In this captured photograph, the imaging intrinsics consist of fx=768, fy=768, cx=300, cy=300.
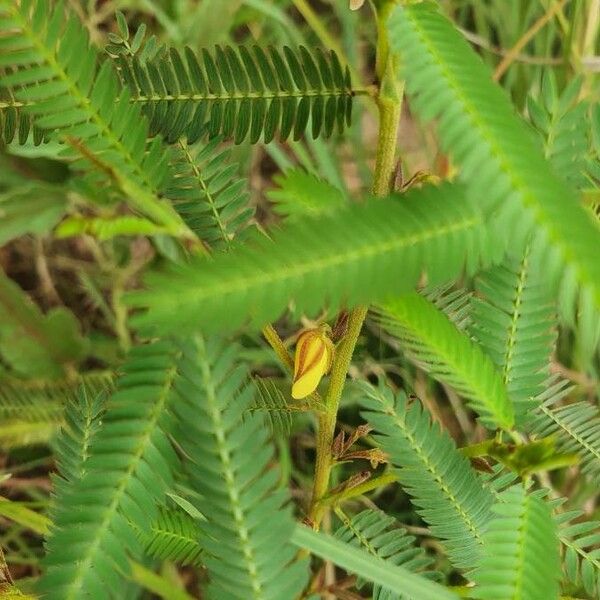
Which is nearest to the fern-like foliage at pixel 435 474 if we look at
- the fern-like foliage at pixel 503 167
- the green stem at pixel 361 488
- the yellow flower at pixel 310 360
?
the green stem at pixel 361 488

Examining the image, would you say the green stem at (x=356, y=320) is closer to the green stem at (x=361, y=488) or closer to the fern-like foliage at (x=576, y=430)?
the green stem at (x=361, y=488)

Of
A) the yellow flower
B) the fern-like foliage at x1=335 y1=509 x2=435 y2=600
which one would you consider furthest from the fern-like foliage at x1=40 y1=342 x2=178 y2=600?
the fern-like foliage at x1=335 y1=509 x2=435 y2=600

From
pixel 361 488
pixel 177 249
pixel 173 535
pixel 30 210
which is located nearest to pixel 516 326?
pixel 361 488

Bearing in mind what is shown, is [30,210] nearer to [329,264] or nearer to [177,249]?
[177,249]

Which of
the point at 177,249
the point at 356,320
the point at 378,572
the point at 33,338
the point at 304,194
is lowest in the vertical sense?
the point at 33,338

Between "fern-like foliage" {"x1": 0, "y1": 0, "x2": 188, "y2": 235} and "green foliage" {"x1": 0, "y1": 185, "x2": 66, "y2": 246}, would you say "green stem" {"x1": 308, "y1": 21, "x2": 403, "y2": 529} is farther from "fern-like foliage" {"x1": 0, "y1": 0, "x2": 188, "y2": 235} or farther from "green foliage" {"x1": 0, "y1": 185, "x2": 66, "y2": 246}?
"green foliage" {"x1": 0, "y1": 185, "x2": 66, "y2": 246}
